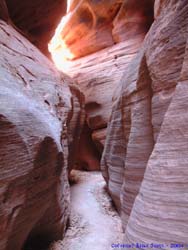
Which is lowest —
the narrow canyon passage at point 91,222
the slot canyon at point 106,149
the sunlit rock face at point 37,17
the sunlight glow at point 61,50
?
the narrow canyon passage at point 91,222

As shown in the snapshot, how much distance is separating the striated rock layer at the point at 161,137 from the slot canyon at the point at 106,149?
0.01 meters

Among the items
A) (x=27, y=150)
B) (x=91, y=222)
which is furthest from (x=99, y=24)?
(x=27, y=150)

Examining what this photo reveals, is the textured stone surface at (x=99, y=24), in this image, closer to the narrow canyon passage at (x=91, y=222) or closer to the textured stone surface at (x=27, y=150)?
the textured stone surface at (x=27, y=150)

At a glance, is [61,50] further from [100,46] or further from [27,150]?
[27,150]

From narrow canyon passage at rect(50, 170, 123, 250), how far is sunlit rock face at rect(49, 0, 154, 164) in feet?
10.9

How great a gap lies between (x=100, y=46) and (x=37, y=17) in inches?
208

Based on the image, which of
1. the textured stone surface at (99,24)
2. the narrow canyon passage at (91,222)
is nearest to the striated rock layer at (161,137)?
the narrow canyon passage at (91,222)

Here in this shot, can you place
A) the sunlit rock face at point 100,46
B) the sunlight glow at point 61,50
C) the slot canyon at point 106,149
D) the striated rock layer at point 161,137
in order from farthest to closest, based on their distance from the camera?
the sunlight glow at point 61,50 → the sunlit rock face at point 100,46 → the slot canyon at point 106,149 → the striated rock layer at point 161,137

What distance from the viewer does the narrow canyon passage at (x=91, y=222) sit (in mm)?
4660

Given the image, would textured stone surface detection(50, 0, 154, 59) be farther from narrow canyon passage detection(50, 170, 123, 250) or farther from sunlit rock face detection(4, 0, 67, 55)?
narrow canyon passage detection(50, 170, 123, 250)

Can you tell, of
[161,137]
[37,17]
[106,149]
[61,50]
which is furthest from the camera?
[61,50]

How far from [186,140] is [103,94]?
801 centimetres

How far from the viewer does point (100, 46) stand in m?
12.3

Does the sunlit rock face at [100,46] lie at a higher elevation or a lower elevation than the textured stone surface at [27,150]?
higher
